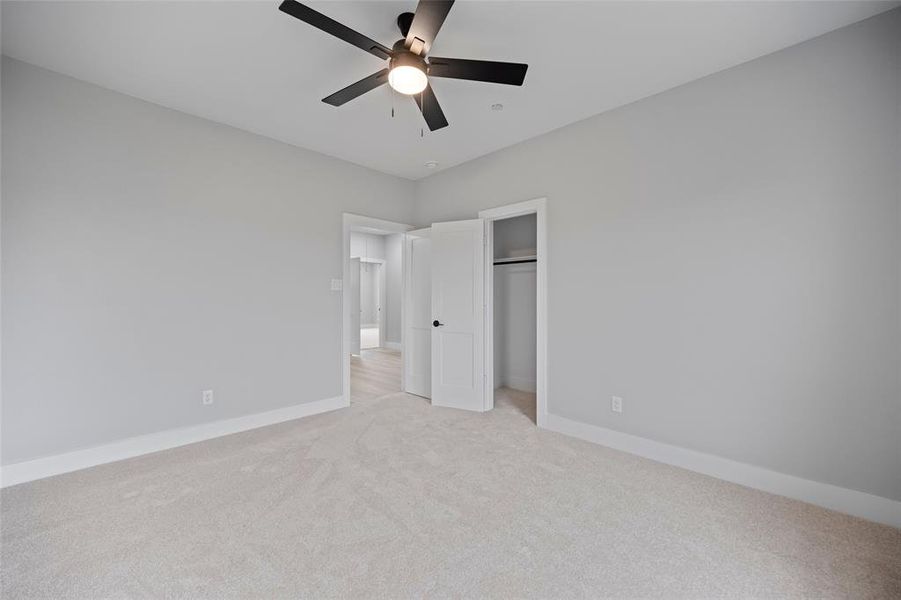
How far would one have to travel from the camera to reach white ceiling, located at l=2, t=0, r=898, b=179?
210cm

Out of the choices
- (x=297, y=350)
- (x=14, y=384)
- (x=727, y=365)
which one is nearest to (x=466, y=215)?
(x=297, y=350)

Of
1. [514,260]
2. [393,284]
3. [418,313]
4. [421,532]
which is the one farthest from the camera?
[393,284]

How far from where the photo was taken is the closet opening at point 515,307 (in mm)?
4945

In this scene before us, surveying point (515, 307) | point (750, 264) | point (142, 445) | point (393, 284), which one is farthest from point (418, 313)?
point (393, 284)

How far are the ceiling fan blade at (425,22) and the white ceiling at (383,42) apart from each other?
0.26 metres

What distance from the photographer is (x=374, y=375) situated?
5.97 metres

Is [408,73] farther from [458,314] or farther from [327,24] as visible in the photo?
[458,314]

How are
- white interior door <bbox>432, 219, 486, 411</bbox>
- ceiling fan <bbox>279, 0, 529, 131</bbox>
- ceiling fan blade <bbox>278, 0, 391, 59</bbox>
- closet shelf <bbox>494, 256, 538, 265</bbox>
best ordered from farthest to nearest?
closet shelf <bbox>494, 256, 538, 265</bbox> → white interior door <bbox>432, 219, 486, 411</bbox> → ceiling fan <bbox>279, 0, 529, 131</bbox> → ceiling fan blade <bbox>278, 0, 391, 59</bbox>

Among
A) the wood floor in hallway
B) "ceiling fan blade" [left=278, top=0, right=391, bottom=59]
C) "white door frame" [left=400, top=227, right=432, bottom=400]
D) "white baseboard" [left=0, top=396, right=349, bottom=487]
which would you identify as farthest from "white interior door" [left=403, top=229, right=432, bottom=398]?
"ceiling fan blade" [left=278, top=0, right=391, bottom=59]

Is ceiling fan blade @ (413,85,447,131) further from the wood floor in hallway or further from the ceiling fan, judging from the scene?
the wood floor in hallway

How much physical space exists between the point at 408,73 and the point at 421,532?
2467mm

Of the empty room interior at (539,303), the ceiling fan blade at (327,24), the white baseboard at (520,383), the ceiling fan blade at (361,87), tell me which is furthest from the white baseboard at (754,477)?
the ceiling fan blade at (327,24)

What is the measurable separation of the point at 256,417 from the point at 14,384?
63.1 inches

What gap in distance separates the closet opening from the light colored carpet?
206 cm
